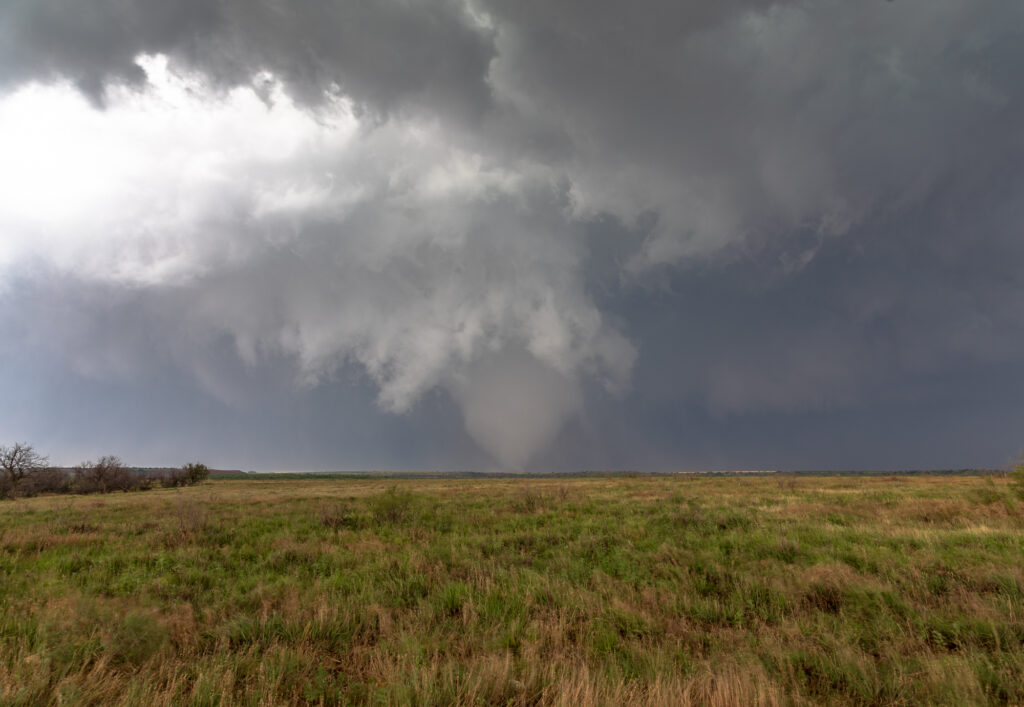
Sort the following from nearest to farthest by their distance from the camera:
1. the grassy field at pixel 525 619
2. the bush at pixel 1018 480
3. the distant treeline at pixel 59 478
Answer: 1. the grassy field at pixel 525 619
2. the bush at pixel 1018 480
3. the distant treeline at pixel 59 478

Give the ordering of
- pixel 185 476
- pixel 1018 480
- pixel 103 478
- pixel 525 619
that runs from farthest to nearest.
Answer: pixel 185 476, pixel 103 478, pixel 1018 480, pixel 525 619

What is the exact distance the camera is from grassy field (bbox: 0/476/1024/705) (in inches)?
176

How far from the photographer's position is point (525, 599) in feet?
24.2

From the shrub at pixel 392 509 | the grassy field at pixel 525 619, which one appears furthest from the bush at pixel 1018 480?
the shrub at pixel 392 509

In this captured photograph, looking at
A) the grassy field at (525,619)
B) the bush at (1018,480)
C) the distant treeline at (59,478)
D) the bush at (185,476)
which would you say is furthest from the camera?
the bush at (185,476)

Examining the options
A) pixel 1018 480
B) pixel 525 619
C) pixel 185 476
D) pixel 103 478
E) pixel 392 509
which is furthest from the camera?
pixel 185 476

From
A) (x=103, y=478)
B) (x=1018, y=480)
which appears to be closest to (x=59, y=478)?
(x=103, y=478)

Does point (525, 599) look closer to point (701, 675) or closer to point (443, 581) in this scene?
point (443, 581)

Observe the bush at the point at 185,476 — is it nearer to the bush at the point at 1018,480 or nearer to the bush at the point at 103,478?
the bush at the point at 103,478

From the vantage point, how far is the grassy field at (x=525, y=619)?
14.6ft

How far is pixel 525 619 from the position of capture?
21.8ft

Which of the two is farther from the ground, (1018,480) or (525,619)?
(1018,480)

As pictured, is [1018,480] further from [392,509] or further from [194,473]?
[194,473]

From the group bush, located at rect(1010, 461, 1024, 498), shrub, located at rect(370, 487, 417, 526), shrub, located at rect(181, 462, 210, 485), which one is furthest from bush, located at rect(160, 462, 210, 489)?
bush, located at rect(1010, 461, 1024, 498)
